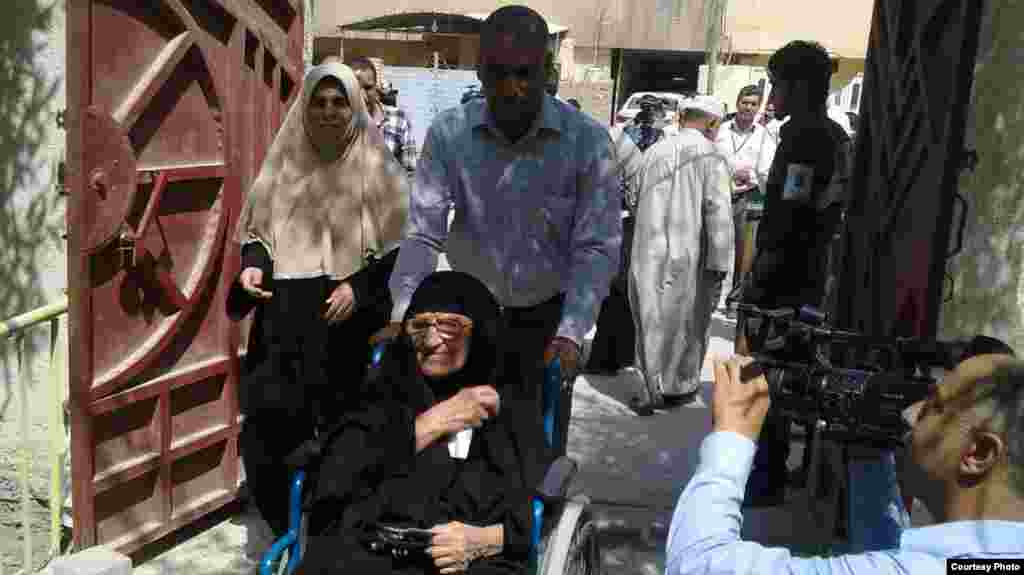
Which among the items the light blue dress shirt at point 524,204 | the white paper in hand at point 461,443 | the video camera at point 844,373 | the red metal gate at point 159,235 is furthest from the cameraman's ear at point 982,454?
the red metal gate at point 159,235

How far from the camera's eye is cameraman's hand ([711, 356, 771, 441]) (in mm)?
1751

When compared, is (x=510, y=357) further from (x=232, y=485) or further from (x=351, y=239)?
(x=232, y=485)

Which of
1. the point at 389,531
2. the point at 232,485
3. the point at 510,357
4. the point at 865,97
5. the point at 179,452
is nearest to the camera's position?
the point at 389,531

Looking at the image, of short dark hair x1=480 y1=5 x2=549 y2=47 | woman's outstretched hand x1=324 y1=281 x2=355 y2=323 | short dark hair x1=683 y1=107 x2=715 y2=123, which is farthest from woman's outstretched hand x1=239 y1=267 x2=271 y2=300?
short dark hair x1=683 y1=107 x2=715 y2=123

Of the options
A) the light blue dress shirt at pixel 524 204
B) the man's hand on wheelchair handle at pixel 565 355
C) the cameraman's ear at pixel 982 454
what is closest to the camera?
the cameraman's ear at pixel 982 454

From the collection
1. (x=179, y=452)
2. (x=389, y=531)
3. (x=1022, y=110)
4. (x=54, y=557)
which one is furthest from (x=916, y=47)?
(x=54, y=557)

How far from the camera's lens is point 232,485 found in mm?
4254

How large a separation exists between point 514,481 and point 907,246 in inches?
79.4

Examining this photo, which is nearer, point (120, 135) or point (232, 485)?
point (120, 135)

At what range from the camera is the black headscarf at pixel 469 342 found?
278 centimetres

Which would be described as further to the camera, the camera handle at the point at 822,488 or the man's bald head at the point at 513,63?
the camera handle at the point at 822,488

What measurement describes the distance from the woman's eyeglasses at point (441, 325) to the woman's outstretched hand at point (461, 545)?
522mm

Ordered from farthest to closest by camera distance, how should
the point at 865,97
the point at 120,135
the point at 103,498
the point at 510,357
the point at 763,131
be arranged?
the point at 763,131, the point at 865,97, the point at 103,498, the point at 120,135, the point at 510,357

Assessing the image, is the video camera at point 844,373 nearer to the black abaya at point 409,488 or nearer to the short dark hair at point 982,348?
the short dark hair at point 982,348
